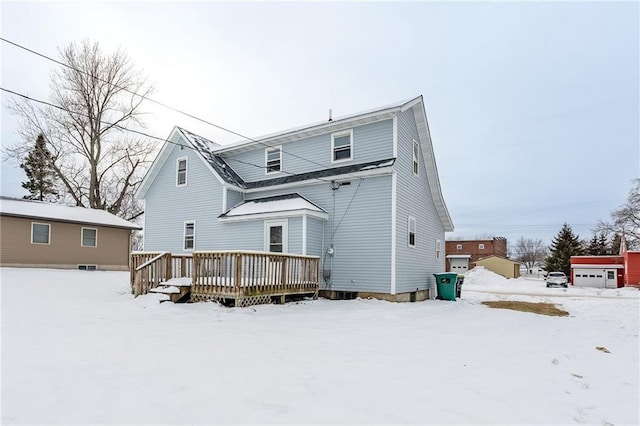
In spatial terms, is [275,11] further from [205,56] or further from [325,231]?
[325,231]

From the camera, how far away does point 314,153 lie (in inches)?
579

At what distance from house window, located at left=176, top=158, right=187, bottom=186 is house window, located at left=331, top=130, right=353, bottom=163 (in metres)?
7.20

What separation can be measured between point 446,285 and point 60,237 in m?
21.1

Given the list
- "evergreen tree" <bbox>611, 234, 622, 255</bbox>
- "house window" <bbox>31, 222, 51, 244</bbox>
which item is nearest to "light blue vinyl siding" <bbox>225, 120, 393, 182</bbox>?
"house window" <bbox>31, 222, 51, 244</bbox>

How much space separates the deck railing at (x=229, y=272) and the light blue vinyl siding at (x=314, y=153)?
4277 millimetres

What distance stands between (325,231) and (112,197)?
1043 inches

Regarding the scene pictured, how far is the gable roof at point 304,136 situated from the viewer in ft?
43.0

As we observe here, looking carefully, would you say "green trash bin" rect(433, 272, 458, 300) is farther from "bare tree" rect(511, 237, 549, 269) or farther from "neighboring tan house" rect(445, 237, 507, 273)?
"bare tree" rect(511, 237, 549, 269)

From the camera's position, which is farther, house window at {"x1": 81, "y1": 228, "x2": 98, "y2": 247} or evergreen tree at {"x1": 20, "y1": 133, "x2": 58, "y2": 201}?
evergreen tree at {"x1": 20, "y1": 133, "x2": 58, "y2": 201}

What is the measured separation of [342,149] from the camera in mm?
14055

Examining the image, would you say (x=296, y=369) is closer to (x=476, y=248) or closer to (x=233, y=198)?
(x=233, y=198)

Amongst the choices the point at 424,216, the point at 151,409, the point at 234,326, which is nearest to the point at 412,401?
the point at 151,409

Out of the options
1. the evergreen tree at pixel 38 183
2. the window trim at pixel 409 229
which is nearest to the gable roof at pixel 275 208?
the window trim at pixel 409 229

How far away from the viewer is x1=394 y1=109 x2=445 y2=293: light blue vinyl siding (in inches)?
503
